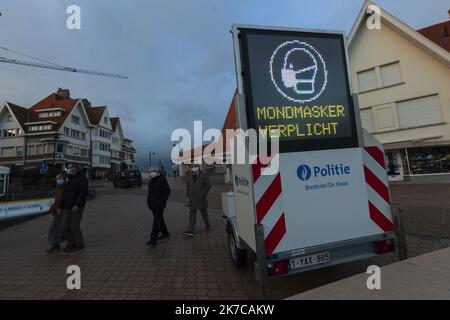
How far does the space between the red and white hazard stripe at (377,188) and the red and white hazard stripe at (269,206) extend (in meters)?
1.17

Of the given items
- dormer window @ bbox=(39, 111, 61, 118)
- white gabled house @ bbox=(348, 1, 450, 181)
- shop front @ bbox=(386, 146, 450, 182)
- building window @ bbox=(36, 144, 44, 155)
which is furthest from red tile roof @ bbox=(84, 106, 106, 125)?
shop front @ bbox=(386, 146, 450, 182)

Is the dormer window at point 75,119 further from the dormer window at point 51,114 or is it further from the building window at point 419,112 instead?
the building window at point 419,112

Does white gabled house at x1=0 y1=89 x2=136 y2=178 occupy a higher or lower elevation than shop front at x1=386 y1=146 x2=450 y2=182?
higher

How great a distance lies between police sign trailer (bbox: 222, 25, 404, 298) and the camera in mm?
3152

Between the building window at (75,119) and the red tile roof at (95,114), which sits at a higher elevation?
the red tile roof at (95,114)

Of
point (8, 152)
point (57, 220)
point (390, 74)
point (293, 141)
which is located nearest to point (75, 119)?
point (8, 152)

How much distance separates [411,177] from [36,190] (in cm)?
2275

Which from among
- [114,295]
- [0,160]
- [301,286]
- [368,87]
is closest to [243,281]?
[301,286]

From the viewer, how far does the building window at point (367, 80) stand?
2220 centimetres

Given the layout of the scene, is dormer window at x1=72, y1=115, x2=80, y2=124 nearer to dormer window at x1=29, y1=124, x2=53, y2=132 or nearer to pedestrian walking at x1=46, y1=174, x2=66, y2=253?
dormer window at x1=29, y1=124, x2=53, y2=132

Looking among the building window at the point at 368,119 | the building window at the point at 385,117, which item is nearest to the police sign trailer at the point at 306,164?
the building window at the point at 385,117

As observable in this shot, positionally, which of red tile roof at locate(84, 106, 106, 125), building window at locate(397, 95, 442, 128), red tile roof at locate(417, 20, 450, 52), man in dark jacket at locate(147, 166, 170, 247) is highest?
red tile roof at locate(84, 106, 106, 125)

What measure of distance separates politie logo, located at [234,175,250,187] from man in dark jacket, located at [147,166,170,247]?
138 inches

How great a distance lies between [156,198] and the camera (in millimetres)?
6934
